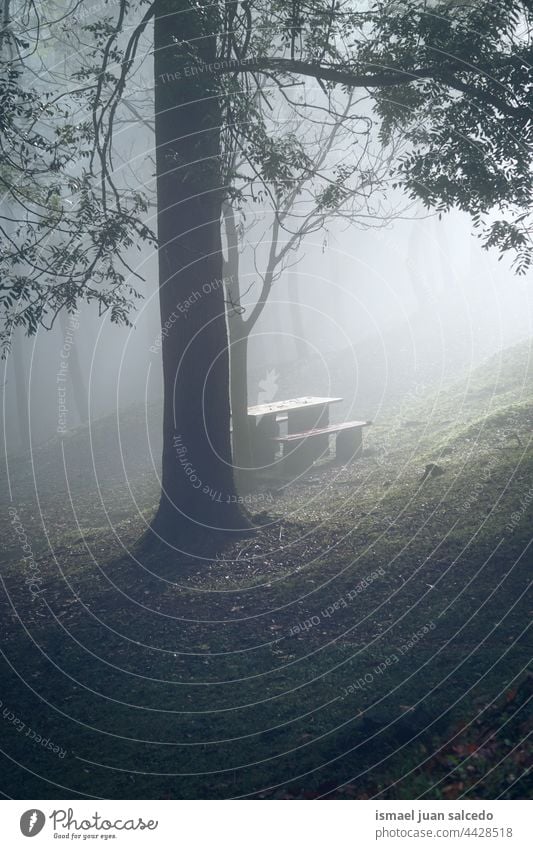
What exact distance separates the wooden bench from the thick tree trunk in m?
4.92

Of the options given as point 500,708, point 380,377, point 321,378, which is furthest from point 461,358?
point 500,708

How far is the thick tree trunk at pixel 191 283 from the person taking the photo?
1044 centimetres

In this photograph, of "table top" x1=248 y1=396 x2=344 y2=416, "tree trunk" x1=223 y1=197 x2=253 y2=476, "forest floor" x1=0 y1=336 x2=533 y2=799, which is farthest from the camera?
"table top" x1=248 y1=396 x2=344 y2=416

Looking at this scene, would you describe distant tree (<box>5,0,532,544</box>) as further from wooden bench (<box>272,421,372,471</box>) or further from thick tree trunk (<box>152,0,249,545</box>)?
wooden bench (<box>272,421,372,471</box>)

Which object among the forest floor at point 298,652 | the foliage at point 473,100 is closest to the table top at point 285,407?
the forest floor at point 298,652

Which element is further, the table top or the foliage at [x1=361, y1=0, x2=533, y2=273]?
the table top

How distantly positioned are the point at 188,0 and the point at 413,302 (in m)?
38.3

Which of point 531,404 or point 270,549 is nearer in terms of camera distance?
point 270,549

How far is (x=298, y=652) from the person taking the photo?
7.84 m

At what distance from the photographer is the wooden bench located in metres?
16.4

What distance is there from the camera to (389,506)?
35.6 ft

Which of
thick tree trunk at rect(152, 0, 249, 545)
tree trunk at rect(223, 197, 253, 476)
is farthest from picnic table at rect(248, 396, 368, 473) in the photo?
thick tree trunk at rect(152, 0, 249, 545)
